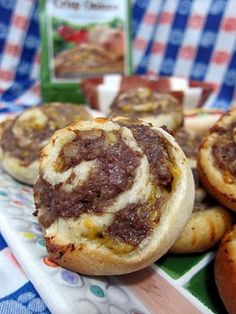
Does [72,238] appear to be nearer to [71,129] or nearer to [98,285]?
[98,285]

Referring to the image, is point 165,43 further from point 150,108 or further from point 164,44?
point 150,108

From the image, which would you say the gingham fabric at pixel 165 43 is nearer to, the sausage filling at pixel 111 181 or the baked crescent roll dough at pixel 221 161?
the baked crescent roll dough at pixel 221 161

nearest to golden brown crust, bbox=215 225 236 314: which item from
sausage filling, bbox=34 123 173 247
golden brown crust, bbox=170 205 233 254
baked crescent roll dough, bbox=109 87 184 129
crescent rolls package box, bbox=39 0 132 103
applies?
golden brown crust, bbox=170 205 233 254

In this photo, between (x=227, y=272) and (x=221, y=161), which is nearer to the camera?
(x=227, y=272)

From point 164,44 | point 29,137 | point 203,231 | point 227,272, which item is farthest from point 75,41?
point 227,272

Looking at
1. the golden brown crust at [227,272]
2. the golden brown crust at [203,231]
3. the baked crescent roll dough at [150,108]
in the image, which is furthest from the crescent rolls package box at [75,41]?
the golden brown crust at [227,272]
